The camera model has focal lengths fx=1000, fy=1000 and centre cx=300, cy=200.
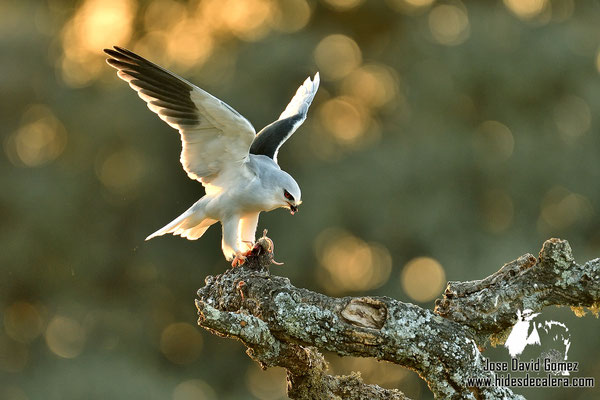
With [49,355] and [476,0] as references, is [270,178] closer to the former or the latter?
[49,355]

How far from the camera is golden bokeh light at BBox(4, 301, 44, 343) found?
15273 mm

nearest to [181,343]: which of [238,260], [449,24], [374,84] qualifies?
[374,84]

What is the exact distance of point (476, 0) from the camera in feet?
52.4

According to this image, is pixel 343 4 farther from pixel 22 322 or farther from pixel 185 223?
pixel 185 223

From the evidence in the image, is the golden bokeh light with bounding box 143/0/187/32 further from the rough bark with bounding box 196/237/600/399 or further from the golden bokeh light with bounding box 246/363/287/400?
the rough bark with bounding box 196/237/600/399

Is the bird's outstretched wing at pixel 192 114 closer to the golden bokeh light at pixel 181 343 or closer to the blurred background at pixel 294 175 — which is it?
the blurred background at pixel 294 175

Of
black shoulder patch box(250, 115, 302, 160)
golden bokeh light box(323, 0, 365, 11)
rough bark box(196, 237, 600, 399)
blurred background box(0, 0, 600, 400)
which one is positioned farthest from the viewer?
golden bokeh light box(323, 0, 365, 11)

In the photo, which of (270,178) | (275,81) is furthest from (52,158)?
(270,178)

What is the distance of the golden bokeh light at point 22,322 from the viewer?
601 inches

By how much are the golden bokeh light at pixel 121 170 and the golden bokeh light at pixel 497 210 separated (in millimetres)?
5049

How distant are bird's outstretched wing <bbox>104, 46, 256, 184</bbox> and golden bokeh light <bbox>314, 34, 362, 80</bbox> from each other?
817cm

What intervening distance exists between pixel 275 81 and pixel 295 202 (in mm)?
7606

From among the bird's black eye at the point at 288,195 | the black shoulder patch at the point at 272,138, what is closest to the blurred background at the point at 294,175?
the black shoulder patch at the point at 272,138

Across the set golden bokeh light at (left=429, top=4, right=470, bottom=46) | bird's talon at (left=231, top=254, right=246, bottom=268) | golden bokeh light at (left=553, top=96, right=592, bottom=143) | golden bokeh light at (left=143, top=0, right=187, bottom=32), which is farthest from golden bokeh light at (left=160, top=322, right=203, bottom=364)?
bird's talon at (left=231, top=254, right=246, bottom=268)
